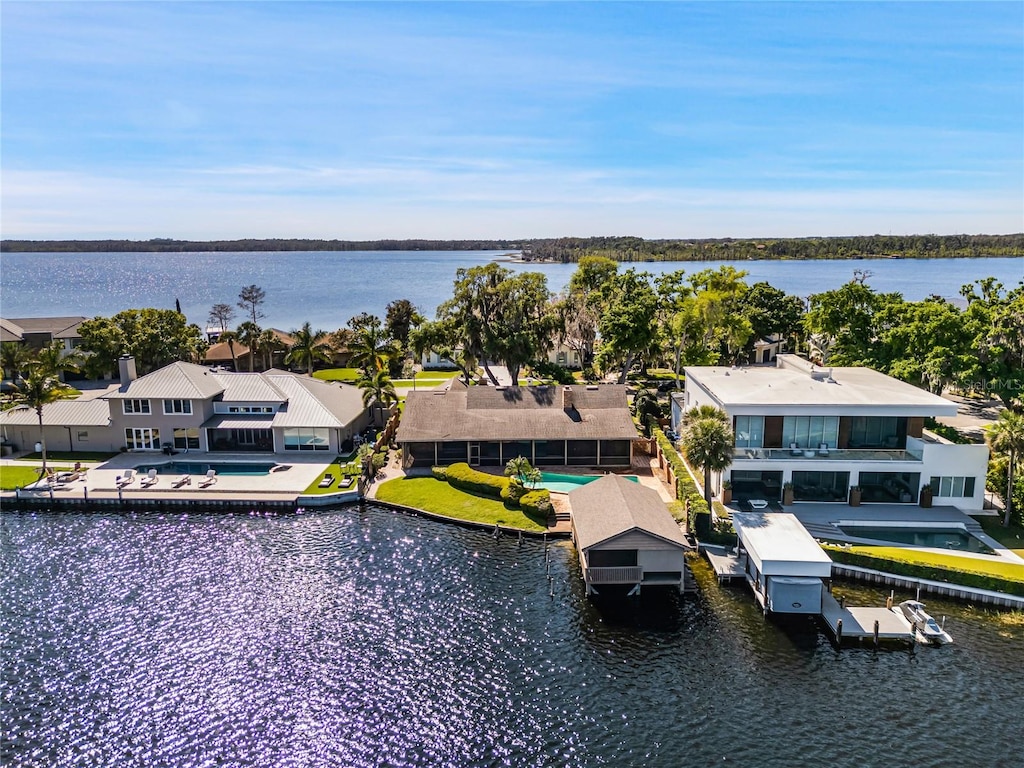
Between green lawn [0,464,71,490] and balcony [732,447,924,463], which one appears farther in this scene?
green lawn [0,464,71,490]

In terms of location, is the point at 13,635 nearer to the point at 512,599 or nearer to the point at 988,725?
the point at 512,599

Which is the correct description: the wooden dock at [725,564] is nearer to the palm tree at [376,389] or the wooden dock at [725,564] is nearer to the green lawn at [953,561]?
the green lawn at [953,561]

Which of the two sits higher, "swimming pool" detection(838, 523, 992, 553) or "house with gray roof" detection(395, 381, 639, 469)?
"house with gray roof" detection(395, 381, 639, 469)

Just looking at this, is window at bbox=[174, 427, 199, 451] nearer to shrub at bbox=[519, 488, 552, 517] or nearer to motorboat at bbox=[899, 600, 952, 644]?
shrub at bbox=[519, 488, 552, 517]

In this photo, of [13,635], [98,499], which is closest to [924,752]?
[13,635]

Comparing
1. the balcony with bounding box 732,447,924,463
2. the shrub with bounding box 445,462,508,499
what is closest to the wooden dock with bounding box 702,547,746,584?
the balcony with bounding box 732,447,924,463

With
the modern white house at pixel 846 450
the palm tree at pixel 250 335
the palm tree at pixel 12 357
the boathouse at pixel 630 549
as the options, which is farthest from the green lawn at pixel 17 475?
the modern white house at pixel 846 450

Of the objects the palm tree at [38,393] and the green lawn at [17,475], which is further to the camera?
the palm tree at [38,393]
